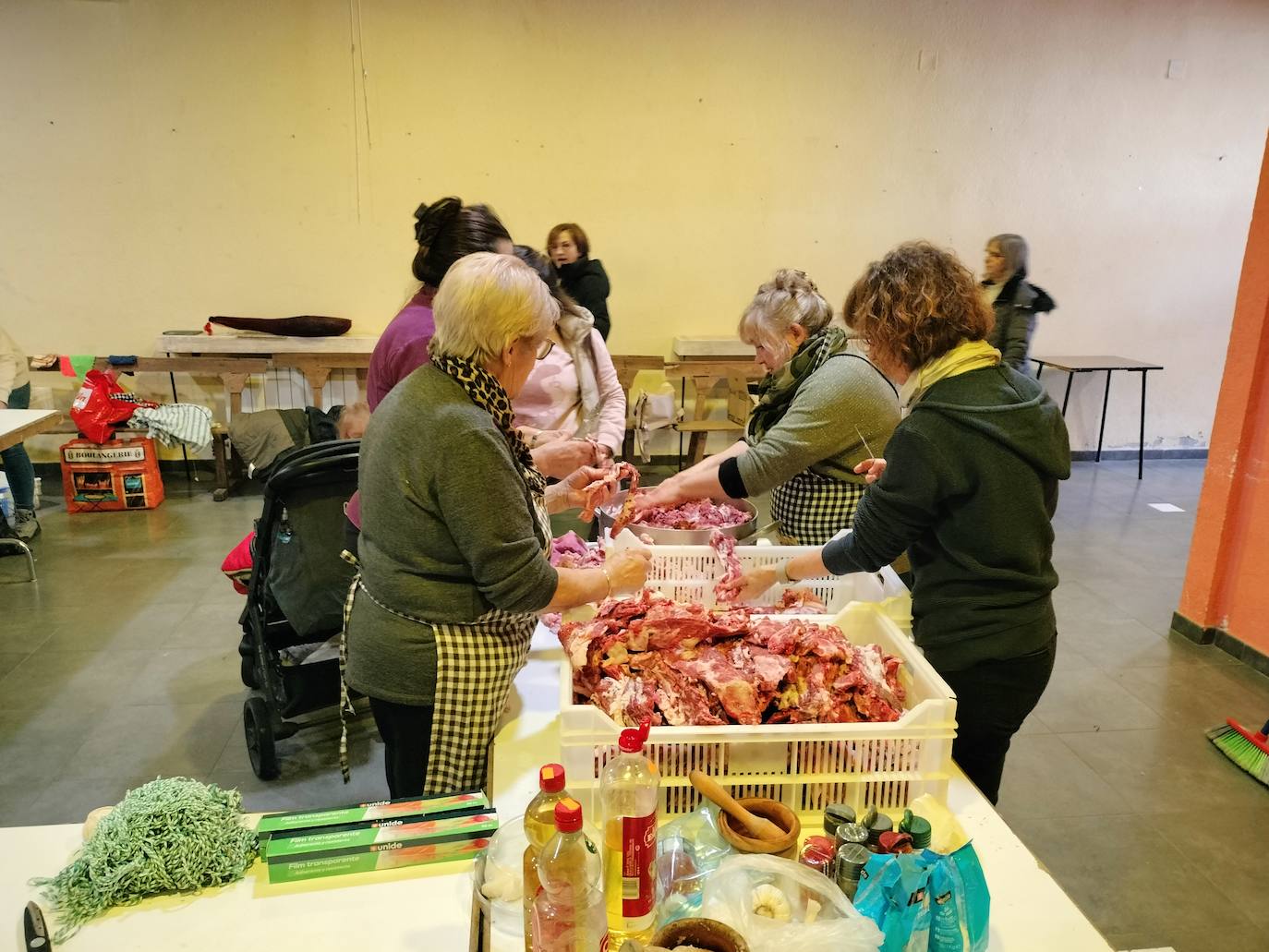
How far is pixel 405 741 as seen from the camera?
1.75 meters

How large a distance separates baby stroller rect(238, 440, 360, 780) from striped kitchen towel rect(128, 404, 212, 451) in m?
3.28

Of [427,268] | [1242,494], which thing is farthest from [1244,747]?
[427,268]

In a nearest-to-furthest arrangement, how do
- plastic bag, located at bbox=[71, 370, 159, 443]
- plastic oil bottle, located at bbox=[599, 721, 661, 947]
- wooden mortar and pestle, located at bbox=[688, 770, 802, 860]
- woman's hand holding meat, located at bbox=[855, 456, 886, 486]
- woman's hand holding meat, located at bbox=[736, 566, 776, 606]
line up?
plastic oil bottle, located at bbox=[599, 721, 661, 947] < wooden mortar and pestle, located at bbox=[688, 770, 802, 860] < woman's hand holding meat, located at bbox=[736, 566, 776, 606] < woman's hand holding meat, located at bbox=[855, 456, 886, 486] < plastic bag, located at bbox=[71, 370, 159, 443]

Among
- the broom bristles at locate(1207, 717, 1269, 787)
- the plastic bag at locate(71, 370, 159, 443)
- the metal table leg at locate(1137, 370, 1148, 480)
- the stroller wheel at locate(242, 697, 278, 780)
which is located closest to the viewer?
the stroller wheel at locate(242, 697, 278, 780)

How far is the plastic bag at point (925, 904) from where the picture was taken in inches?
45.1

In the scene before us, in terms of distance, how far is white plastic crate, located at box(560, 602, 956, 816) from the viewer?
141 cm

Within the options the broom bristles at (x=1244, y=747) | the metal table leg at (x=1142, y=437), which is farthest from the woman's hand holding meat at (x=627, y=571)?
the metal table leg at (x=1142, y=437)

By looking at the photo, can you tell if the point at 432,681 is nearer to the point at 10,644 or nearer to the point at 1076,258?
the point at 10,644

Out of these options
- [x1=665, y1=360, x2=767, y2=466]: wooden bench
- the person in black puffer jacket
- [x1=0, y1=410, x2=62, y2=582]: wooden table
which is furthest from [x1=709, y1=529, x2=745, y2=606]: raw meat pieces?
[x1=665, y1=360, x2=767, y2=466]: wooden bench

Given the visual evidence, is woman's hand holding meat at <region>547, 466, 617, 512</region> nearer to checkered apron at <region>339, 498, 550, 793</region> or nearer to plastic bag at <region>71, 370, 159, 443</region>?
checkered apron at <region>339, 498, 550, 793</region>

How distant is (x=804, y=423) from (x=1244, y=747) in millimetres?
2170

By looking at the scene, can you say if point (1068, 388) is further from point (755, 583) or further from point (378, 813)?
point (378, 813)

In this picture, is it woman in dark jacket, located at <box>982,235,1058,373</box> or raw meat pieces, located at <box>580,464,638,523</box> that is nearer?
raw meat pieces, located at <box>580,464,638,523</box>

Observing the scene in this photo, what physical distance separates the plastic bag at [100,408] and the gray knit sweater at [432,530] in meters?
4.73
